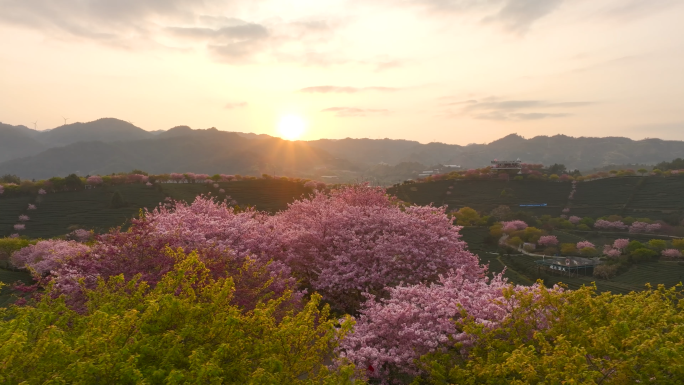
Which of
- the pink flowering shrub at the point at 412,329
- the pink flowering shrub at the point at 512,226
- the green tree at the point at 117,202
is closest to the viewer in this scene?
the pink flowering shrub at the point at 412,329

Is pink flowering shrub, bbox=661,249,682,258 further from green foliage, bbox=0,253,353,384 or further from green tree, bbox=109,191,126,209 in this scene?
green tree, bbox=109,191,126,209

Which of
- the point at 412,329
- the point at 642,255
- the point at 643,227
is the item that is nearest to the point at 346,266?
the point at 412,329

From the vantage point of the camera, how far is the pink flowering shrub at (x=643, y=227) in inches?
2235

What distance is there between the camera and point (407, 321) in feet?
39.8

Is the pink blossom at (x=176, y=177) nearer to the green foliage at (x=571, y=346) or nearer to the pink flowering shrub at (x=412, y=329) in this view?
the pink flowering shrub at (x=412, y=329)

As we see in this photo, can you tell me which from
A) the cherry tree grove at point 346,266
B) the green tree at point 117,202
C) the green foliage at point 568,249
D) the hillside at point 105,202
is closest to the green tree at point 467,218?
the green foliage at point 568,249

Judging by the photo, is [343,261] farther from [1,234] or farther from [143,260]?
[1,234]

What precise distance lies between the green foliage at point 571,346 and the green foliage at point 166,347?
3.68 m

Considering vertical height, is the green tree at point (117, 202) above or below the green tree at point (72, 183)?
below

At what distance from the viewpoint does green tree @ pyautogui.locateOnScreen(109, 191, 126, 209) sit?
183 ft

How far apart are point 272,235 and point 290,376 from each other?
11528mm

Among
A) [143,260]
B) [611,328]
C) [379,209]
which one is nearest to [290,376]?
[611,328]

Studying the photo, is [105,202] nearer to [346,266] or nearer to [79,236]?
[79,236]

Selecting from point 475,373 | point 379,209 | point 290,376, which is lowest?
point 475,373
